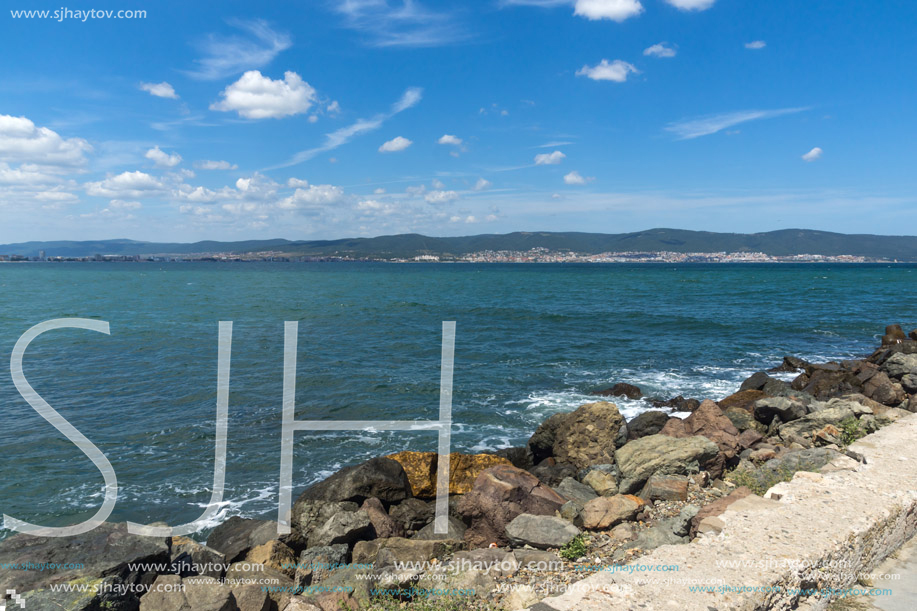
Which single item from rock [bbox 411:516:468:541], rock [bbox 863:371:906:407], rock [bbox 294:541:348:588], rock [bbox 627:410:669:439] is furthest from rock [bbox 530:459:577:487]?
rock [bbox 863:371:906:407]

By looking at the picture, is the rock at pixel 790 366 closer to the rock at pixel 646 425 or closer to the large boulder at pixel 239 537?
the rock at pixel 646 425

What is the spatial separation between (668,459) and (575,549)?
3.80 metres

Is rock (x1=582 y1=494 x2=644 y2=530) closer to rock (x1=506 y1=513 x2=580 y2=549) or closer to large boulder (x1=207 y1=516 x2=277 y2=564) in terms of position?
rock (x1=506 y1=513 x2=580 y2=549)

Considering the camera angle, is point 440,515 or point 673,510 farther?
point 440,515

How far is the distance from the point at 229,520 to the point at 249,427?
6.19 metres

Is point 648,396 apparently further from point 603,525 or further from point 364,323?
point 364,323

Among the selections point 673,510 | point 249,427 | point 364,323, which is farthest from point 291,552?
point 364,323


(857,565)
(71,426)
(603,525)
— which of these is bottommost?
(71,426)

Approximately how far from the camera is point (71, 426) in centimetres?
1512

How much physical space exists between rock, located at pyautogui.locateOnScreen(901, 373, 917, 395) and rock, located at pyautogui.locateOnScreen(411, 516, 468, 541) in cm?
1564

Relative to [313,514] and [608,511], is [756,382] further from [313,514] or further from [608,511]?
[313,514]

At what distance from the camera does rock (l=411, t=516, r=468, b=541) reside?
8.20m

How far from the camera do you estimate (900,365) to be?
685 inches

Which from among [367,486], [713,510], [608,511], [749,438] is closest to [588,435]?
[749,438]
